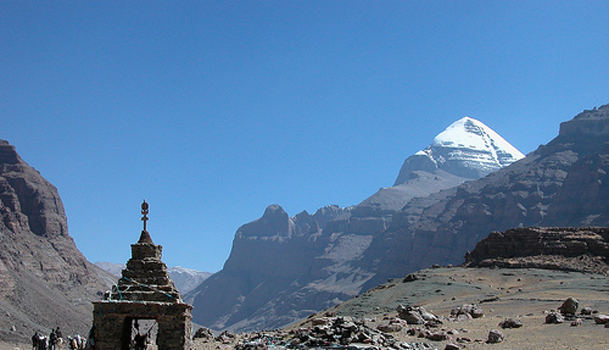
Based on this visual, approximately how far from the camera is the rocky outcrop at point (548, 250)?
85.6 metres

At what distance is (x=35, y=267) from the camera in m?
160

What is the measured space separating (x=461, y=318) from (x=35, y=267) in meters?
140

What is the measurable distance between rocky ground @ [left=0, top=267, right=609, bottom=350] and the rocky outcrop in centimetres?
376

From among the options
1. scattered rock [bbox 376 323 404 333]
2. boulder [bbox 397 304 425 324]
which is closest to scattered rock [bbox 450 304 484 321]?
boulder [bbox 397 304 425 324]

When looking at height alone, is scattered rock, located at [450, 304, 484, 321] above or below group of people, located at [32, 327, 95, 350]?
above

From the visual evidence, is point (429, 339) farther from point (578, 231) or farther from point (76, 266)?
point (76, 266)

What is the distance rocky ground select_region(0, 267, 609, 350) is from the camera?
1222 inches

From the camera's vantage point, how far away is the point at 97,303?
22953 mm

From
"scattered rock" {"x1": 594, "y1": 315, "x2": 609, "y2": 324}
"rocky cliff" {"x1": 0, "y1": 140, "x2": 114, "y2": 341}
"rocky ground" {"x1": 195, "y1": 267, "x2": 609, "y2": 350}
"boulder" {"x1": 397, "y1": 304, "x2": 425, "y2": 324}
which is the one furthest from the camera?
"rocky cliff" {"x1": 0, "y1": 140, "x2": 114, "y2": 341}

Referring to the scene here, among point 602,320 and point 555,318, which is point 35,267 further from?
point 602,320

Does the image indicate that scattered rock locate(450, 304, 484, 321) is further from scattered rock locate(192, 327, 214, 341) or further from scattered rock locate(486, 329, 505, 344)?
scattered rock locate(192, 327, 214, 341)

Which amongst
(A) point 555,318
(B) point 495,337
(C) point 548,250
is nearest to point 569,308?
(A) point 555,318

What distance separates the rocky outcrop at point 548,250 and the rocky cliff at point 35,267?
70.9 m

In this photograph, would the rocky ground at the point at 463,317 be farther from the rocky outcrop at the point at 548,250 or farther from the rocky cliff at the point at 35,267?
the rocky cliff at the point at 35,267
